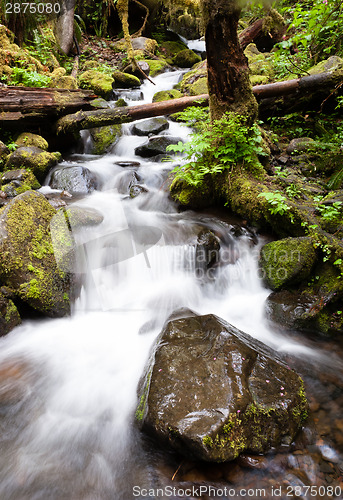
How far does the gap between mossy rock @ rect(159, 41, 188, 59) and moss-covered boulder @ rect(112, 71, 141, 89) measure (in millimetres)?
6329

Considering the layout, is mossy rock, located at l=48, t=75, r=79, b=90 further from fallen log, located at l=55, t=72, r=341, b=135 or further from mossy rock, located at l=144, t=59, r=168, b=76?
mossy rock, located at l=144, t=59, r=168, b=76

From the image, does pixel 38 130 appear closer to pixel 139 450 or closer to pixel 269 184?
pixel 269 184

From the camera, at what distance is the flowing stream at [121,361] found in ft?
6.34

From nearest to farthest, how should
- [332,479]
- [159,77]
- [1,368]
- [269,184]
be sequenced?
[332,479] → [1,368] → [269,184] → [159,77]

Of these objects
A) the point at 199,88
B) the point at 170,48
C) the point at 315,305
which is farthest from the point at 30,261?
the point at 170,48

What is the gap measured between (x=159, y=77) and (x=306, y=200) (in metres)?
11.9

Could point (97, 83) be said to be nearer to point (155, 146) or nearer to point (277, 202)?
point (155, 146)

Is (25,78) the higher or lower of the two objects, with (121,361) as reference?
higher

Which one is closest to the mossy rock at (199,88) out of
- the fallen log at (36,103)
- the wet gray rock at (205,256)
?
the fallen log at (36,103)

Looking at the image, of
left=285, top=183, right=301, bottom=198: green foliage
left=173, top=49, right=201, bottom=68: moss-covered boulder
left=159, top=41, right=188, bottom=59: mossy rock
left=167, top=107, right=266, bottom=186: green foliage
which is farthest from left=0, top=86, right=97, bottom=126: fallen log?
left=159, top=41, right=188, bottom=59: mossy rock

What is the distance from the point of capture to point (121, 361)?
9.95 ft

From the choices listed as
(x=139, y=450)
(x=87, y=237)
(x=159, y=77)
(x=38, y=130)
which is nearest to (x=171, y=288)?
(x=87, y=237)

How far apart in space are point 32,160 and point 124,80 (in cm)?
790

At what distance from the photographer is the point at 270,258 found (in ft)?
12.8
